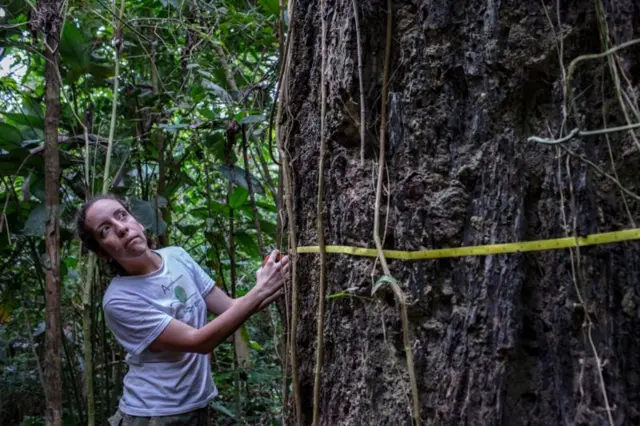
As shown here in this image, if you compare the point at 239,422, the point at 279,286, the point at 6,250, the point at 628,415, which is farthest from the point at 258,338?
the point at 628,415

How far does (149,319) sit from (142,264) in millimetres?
249

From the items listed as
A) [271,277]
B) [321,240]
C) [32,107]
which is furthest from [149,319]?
[32,107]

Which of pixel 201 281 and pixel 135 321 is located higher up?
pixel 201 281

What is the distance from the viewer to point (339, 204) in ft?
4.00

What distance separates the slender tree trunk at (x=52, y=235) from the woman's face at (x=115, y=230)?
0.33 metres

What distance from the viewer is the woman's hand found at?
1.61 metres

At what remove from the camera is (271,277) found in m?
1.61

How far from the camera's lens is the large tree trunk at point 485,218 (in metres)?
0.92

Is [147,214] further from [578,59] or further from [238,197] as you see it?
[578,59]

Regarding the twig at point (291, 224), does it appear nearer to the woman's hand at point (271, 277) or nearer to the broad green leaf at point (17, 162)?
the woman's hand at point (271, 277)

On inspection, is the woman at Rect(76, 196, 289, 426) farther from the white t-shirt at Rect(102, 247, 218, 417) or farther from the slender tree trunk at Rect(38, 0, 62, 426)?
the slender tree trunk at Rect(38, 0, 62, 426)

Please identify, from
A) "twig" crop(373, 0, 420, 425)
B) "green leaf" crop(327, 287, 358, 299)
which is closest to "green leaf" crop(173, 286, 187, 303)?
"green leaf" crop(327, 287, 358, 299)

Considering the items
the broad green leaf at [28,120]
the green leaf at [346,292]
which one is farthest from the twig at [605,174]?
the broad green leaf at [28,120]

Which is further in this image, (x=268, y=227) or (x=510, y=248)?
(x=268, y=227)
